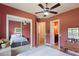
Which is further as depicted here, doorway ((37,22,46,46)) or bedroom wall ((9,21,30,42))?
doorway ((37,22,46,46))

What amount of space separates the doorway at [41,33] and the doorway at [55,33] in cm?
15

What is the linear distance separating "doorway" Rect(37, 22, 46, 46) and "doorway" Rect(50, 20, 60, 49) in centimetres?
15

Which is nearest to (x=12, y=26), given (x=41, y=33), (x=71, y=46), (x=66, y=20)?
(x=41, y=33)

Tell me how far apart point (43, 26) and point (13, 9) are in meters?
0.66

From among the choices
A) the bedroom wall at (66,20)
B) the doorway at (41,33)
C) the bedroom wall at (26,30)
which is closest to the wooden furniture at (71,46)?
the bedroom wall at (66,20)

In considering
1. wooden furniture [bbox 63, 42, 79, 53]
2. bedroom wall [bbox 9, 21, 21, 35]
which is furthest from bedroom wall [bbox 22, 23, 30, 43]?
wooden furniture [bbox 63, 42, 79, 53]

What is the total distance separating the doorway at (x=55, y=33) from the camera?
6.92ft

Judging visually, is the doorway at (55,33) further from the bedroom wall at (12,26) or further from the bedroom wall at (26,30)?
the bedroom wall at (12,26)

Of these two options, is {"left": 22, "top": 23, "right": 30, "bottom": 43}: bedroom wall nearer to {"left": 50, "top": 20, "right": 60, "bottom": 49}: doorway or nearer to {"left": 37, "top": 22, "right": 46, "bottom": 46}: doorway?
{"left": 37, "top": 22, "right": 46, "bottom": 46}: doorway

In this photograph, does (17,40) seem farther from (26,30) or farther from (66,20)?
(66,20)

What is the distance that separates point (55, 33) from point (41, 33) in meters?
0.29

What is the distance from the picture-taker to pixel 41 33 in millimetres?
2113

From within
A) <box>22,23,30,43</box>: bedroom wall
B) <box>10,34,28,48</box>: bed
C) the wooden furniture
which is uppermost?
<box>22,23,30,43</box>: bedroom wall

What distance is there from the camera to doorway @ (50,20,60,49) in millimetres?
2109
